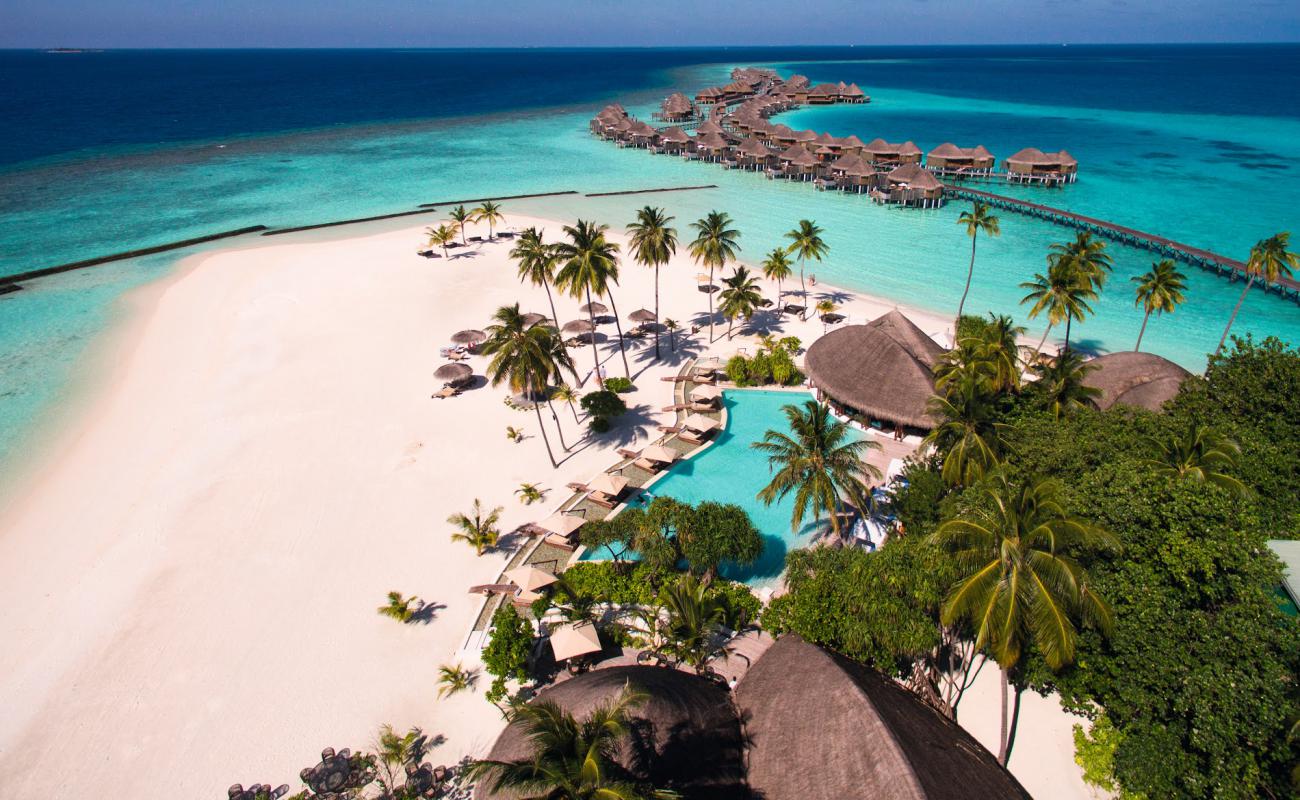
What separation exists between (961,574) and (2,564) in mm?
32133

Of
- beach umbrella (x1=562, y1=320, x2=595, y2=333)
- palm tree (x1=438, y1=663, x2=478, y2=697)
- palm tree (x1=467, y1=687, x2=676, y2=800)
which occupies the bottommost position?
palm tree (x1=438, y1=663, x2=478, y2=697)

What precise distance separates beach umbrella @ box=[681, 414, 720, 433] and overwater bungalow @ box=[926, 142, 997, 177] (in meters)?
64.0

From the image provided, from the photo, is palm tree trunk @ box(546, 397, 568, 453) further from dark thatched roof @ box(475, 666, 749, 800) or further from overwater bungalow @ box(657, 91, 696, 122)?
overwater bungalow @ box(657, 91, 696, 122)

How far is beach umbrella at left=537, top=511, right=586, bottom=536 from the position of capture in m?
22.4

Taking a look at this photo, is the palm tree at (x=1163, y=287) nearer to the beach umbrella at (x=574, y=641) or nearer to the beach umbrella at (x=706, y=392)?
the beach umbrella at (x=706, y=392)

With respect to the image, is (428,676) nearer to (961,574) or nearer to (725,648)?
(725,648)

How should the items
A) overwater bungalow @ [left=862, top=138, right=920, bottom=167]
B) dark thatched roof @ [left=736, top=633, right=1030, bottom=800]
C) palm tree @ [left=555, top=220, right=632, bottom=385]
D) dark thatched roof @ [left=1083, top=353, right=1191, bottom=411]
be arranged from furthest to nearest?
1. overwater bungalow @ [left=862, top=138, right=920, bottom=167]
2. palm tree @ [left=555, top=220, right=632, bottom=385]
3. dark thatched roof @ [left=1083, top=353, right=1191, bottom=411]
4. dark thatched roof @ [left=736, top=633, right=1030, bottom=800]

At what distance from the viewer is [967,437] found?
19406 millimetres

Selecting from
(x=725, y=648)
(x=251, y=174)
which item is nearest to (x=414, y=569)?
(x=725, y=648)

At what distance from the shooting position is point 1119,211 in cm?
6144

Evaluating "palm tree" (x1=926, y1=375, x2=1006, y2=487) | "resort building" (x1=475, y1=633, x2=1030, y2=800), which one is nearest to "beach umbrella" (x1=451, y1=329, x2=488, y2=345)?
"resort building" (x1=475, y1=633, x2=1030, y2=800)

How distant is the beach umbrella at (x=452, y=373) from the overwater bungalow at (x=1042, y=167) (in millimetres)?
70221

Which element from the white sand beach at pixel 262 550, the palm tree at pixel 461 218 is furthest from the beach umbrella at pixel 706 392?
the palm tree at pixel 461 218

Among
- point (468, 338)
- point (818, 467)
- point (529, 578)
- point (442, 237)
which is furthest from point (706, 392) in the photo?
point (442, 237)
